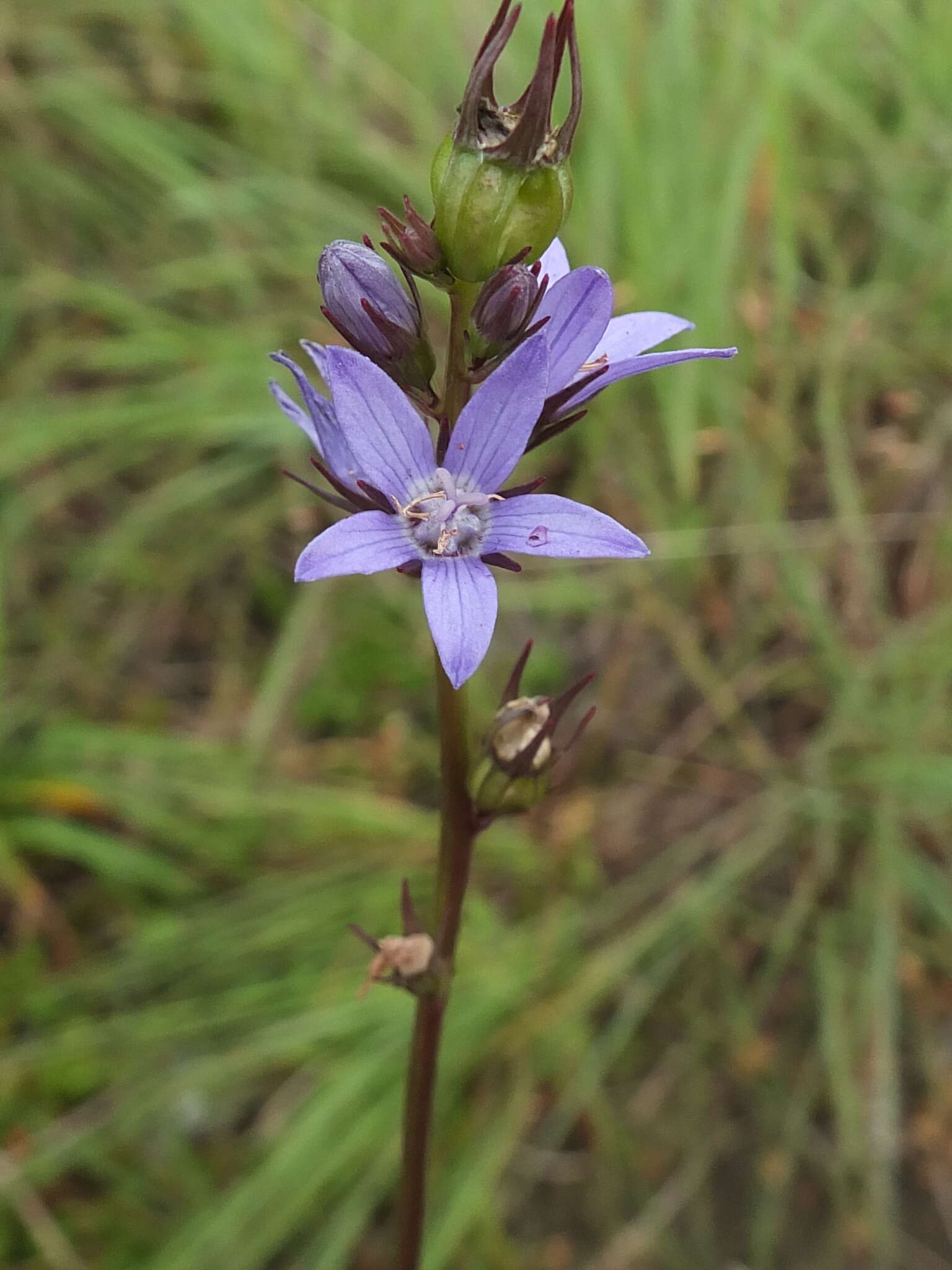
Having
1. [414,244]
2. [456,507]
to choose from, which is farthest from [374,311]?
[456,507]

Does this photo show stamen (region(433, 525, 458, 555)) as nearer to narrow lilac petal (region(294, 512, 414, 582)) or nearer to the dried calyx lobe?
narrow lilac petal (region(294, 512, 414, 582))

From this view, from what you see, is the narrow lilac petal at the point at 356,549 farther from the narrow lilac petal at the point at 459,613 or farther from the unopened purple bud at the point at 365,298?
the unopened purple bud at the point at 365,298

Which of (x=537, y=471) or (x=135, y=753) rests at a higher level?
(x=537, y=471)

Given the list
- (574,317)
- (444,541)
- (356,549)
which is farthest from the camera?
(444,541)

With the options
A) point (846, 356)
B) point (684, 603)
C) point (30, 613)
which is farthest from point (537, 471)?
point (30, 613)

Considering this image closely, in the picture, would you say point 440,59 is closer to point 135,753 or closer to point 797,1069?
point 135,753

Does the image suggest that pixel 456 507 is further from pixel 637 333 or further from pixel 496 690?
pixel 496 690

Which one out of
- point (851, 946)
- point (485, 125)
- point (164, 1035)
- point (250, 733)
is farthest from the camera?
point (250, 733)
